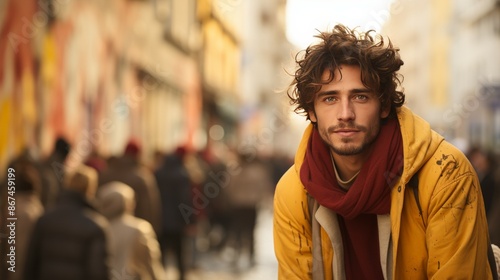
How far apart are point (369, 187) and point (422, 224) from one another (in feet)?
0.84

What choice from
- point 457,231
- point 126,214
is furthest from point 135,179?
point 457,231

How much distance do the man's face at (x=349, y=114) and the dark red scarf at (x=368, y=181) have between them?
0.06 meters

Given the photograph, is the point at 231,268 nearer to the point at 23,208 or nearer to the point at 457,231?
the point at 23,208

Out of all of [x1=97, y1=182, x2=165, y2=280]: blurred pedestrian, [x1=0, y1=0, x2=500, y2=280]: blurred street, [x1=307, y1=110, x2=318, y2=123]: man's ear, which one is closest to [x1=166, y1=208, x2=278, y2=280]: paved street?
[x1=0, y1=0, x2=500, y2=280]: blurred street

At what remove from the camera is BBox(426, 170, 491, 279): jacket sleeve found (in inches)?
140

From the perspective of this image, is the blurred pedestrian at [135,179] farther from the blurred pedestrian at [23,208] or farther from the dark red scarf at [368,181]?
the dark red scarf at [368,181]

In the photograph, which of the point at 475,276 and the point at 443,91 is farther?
the point at 443,91

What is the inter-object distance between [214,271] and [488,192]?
4.81m

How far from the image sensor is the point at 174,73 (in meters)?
32.7

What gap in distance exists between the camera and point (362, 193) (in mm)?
3648

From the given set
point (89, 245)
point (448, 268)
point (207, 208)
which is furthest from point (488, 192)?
point (448, 268)

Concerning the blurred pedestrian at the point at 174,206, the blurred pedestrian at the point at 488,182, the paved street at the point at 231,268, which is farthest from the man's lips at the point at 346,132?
the paved street at the point at 231,268

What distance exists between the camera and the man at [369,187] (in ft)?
11.8

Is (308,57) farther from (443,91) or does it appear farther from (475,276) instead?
(443,91)
